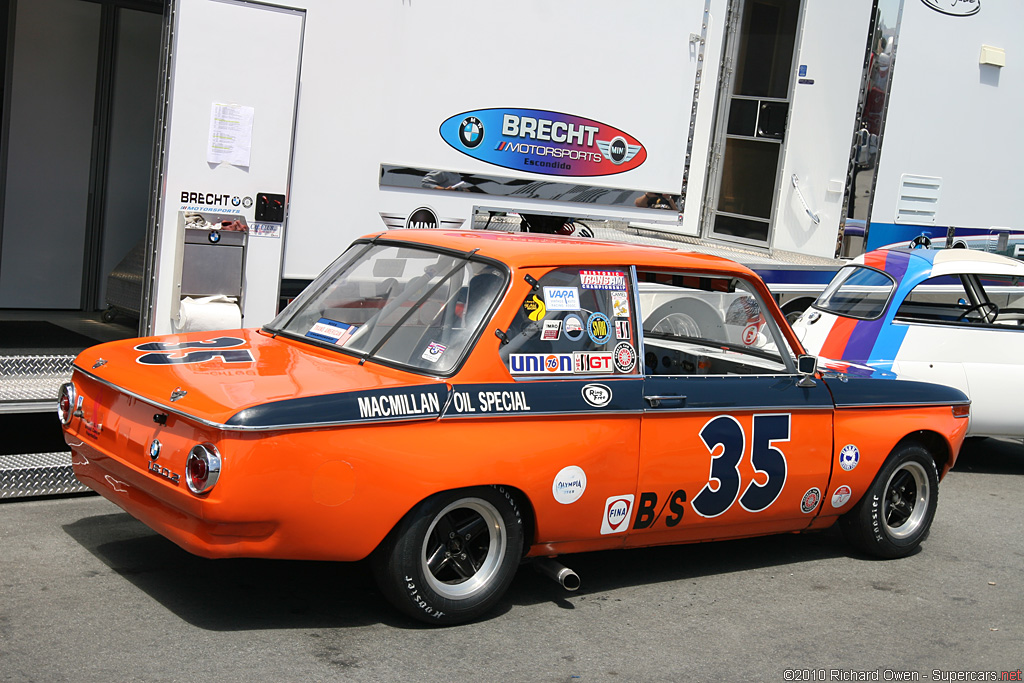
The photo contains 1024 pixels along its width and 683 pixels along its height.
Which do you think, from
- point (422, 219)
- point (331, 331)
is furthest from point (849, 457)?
point (422, 219)

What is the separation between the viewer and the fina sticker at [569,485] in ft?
14.7

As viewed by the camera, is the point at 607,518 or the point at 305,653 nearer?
the point at 305,653

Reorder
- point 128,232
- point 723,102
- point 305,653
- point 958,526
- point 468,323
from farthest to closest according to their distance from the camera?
1. point 723,102
2. point 128,232
3. point 958,526
4. point 468,323
5. point 305,653

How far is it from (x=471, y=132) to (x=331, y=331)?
10.5 feet

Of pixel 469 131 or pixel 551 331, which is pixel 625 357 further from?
pixel 469 131

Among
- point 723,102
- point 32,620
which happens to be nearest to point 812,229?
point 723,102

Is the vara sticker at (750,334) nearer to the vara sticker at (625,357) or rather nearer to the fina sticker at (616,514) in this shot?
the vara sticker at (625,357)

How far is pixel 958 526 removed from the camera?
6777 mm

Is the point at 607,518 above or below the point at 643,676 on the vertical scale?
above

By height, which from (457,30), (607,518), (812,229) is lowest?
(607,518)

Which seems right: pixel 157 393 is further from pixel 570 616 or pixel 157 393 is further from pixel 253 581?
pixel 570 616

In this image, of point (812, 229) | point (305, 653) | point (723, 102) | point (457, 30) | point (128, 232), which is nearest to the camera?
point (305, 653)

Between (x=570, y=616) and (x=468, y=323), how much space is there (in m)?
1.41

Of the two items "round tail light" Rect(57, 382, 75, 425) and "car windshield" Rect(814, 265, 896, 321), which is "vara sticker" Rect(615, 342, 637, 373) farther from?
"car windshield" Rect(814, 265, 896, 321)
